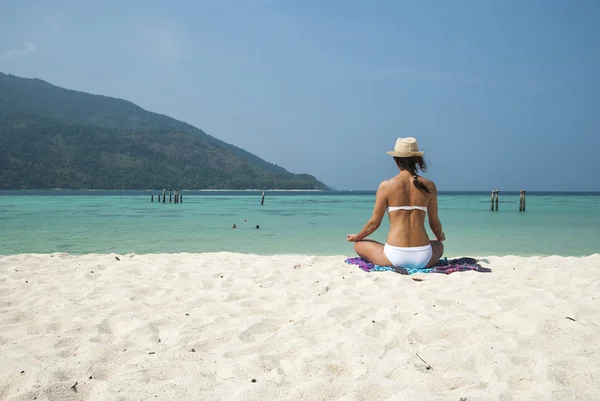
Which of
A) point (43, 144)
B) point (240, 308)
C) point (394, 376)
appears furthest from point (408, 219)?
point (43, 144)

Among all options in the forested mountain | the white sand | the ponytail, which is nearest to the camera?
the white sand

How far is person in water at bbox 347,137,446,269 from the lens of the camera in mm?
5453

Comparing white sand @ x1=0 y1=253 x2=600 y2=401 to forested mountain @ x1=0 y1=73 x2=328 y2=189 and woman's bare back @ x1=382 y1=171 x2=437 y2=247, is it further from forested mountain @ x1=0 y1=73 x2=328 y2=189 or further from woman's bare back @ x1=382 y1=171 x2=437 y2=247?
forested mountain @ x1=0 y1=73 x2=328 y2=189

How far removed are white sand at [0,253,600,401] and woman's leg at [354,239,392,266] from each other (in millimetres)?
430

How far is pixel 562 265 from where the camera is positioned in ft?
20.6

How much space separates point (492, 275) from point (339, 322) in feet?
9.49

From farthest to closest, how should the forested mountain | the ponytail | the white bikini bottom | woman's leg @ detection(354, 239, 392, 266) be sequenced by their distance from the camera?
1. the forested mountain
2. woman's leg @ detection(354, 239, 392, 266)
3. the white bikini bottom
4. the ponytail

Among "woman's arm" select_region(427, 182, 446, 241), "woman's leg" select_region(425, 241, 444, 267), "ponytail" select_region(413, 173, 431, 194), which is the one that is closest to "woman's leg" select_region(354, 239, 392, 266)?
"woman's leg" select_region(425, 241, 444, 267)

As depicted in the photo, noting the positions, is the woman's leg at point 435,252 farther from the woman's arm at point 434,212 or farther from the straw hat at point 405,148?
the straw hat at point 405,148

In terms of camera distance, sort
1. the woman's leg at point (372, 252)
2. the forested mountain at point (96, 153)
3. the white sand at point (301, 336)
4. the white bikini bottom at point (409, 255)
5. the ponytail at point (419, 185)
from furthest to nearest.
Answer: the forested mountain at point (96, 153), the woman's leg at point (372, 252), the white bikini bottom at point (409, 255), the ponytail at point (419, 185), the white sand at point (301, 336)

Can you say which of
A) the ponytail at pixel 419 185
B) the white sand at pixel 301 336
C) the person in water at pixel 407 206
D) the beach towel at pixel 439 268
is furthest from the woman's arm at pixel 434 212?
the white sand at pixel 301 336

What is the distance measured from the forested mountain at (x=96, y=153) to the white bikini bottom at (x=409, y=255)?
107748 millimetres

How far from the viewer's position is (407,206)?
5.50 metres

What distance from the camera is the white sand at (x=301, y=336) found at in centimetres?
243
